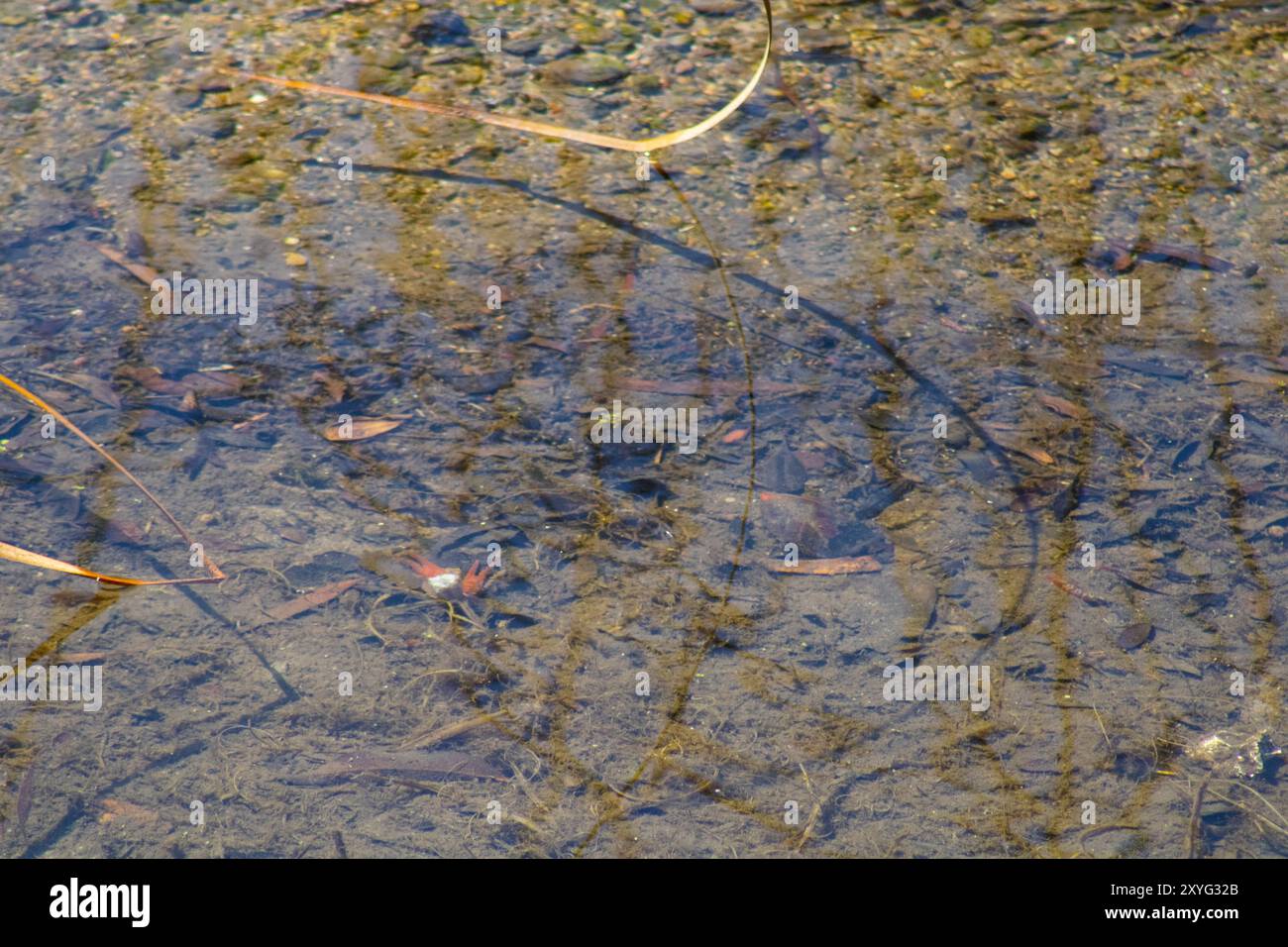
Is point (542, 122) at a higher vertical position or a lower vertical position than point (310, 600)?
higher

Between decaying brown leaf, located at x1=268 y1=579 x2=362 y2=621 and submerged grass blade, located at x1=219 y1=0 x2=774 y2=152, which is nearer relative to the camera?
decaying brown leaf, located at x1=268 y1=579 x2=362 y2=621

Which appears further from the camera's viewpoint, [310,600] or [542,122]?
[542,122]

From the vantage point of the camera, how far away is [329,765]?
7.25ft

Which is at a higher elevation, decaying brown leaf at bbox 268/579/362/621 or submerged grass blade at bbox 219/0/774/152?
submerged grass blade at bbox 219/0/774/152

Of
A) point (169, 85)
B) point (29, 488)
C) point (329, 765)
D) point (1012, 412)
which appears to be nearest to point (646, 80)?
point (169, 85)

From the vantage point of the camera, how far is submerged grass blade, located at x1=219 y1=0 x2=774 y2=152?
3809mm

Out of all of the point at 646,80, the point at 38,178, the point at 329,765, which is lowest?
the point at 329,765

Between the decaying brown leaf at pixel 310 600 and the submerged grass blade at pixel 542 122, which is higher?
the submerged grass blade at pixel 542 122

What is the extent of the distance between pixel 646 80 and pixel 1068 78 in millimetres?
1446

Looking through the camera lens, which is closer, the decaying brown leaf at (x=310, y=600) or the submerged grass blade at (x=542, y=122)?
the decaying brown leaf at (x=310, y=600)

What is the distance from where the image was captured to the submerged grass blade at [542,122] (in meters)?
3.81

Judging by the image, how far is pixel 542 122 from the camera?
3896 millimetres
